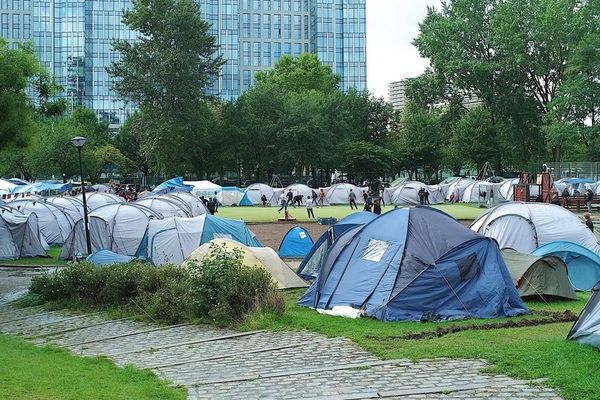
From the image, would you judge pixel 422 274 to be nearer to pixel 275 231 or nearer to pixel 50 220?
pixel 50 220

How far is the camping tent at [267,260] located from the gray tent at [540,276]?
5.40 m

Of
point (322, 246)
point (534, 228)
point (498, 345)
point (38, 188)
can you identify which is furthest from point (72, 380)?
point (38, 188)

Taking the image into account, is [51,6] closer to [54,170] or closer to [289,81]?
[289,81]

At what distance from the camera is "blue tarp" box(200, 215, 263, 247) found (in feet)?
74.3

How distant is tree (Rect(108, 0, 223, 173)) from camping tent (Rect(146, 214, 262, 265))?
45.9 metres

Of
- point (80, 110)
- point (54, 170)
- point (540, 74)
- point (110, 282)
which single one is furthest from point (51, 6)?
point (110, 282)

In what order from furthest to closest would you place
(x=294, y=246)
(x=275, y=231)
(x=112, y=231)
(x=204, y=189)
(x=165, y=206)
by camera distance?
Answer: (x=204, y=189), (x=275, y=231), (x=165, y=206), (x=112, y=231), (x=294, y=246)

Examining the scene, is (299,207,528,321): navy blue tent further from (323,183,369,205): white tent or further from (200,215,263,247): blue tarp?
(323,183,369,205): white tent

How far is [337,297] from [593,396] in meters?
7.23

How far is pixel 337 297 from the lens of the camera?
48.2 feet

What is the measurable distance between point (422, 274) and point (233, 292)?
350 cm

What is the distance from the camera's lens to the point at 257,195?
67938 millimetres

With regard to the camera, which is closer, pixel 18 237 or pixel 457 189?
pixel 18 237

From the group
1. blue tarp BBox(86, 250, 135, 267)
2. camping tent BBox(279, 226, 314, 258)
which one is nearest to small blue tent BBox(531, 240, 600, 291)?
camping tent BBox(279, 226, 314, 258)
